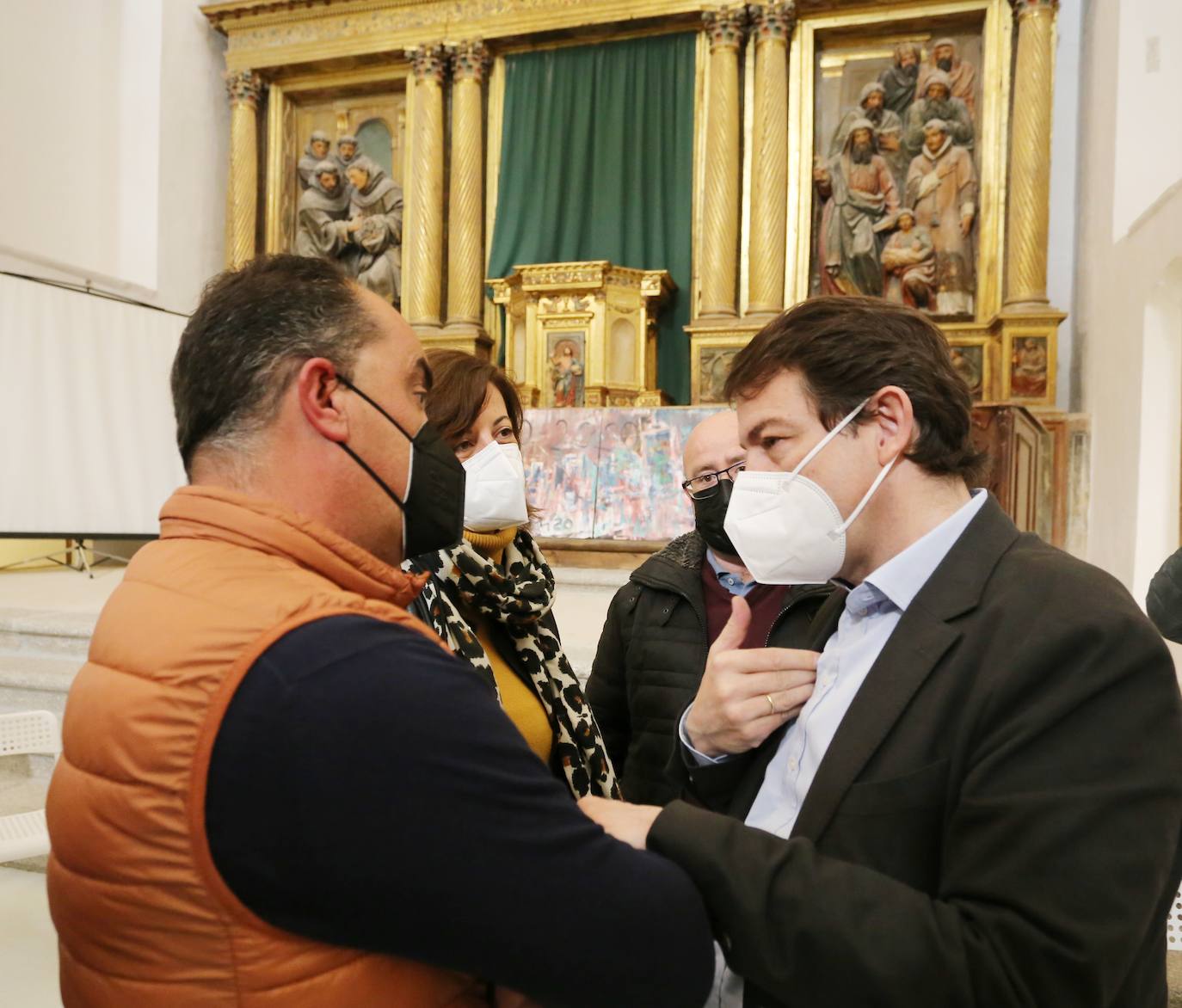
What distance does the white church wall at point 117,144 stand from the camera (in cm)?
Result: 862

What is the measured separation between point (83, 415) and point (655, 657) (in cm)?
678

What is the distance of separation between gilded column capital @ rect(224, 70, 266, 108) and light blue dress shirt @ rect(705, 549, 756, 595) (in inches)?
428

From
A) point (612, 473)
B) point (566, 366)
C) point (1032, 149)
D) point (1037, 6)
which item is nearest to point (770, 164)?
point (1032, 149)

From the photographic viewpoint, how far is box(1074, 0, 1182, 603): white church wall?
6.54 m

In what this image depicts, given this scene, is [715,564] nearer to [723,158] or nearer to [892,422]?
[892,422]

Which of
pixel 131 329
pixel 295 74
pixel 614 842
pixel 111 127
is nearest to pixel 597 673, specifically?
pixel 614 842

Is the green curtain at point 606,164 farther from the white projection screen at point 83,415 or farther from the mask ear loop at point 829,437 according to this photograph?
the mask ear loop at point 829,437

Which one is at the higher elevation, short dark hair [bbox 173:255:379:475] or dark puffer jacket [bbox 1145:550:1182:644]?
short dark hair [bbox 173:255:379:475]

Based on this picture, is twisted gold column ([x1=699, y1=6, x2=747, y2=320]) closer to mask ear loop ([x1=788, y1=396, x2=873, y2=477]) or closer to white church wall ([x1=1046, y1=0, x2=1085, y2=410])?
white church wall ([x1=1046, y1=0, x2=1085, y2=410])

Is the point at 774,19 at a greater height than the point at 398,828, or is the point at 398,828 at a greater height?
the point at 774,19

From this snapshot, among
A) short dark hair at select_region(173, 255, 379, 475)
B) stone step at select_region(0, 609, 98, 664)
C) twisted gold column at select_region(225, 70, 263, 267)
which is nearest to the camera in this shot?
short dark hair at select_region(173, 255, 379, 475)

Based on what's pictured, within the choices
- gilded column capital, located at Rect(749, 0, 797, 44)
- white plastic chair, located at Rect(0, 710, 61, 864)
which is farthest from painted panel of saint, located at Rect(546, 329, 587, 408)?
white plastic chair, located at Rect(0, 710, 61, 864)

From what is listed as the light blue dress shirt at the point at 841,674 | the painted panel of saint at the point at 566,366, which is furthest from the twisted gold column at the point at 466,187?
the light blue dress shirt at the point at 841,674

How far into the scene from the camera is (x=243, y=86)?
35.9 ft
